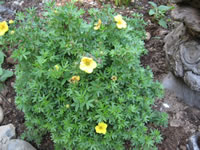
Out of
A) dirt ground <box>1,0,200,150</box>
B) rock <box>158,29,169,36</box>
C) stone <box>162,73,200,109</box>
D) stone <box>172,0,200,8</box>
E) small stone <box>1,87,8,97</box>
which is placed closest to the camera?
stone <box>172,0,200,8</box>

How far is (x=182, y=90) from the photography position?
3.06 meters

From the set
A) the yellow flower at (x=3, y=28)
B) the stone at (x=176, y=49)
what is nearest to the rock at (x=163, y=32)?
the stone at (x=176, y=49)

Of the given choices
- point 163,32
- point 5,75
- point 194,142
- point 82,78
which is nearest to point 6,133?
point 5,75

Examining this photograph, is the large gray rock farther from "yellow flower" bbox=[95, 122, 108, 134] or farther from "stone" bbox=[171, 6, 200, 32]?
"yellow flower" bbox=[95, 122, 108, 134]

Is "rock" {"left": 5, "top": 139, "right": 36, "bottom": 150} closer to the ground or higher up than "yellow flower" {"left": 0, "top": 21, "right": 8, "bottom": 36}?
closer to the ground

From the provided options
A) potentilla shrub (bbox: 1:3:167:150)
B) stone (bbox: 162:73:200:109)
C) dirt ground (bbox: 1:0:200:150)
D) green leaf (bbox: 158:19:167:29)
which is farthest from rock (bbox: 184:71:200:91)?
green leaf (bbox: 158:19:167:29)

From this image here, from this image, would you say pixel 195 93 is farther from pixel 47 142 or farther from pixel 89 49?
pixel 47 142

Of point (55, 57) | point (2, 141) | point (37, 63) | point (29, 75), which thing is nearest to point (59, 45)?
point (55, 57)

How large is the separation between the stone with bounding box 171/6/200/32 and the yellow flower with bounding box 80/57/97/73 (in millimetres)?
1264

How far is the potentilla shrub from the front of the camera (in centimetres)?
190

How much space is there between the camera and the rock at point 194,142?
2.44 meters

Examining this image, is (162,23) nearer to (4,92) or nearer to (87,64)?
(87,64)

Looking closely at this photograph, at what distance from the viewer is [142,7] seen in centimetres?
418

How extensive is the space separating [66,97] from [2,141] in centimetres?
134
